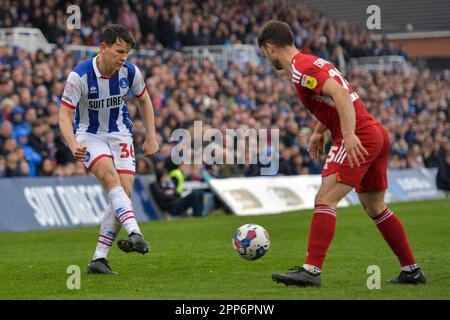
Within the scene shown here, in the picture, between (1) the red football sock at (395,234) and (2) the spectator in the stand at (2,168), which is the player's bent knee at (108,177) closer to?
(1) the red football sock at (395,234)

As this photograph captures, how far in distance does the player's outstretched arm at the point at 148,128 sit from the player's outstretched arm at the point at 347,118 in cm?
256

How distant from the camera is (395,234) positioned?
8.79 metres

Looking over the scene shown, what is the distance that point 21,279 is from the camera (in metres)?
9.69

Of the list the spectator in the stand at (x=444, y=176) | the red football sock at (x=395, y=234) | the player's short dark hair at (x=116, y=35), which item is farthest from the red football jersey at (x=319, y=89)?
the spectator in the stand at (x=444, y=176)

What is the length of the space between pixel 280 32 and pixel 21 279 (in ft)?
12.1

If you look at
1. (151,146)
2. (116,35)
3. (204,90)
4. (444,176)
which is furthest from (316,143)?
(444,176)

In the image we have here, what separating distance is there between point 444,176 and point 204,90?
861 cm

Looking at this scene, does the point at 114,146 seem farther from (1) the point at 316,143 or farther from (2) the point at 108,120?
(1) the point at 316,143

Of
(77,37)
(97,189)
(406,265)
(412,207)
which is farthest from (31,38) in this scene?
(406,265)

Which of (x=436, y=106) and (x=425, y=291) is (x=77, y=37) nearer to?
(x=436, y=106)

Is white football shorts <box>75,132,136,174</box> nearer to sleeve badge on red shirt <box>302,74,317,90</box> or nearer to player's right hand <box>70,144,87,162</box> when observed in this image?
player's right hand <box>70,144,87,162</box>

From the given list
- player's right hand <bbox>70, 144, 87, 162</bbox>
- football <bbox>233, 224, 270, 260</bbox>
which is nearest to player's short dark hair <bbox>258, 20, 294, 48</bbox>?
football <bbox>233, 224, 270, 260</bbox>

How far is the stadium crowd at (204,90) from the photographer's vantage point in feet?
66.3

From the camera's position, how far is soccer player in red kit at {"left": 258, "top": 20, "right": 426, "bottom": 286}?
817 centimetres
